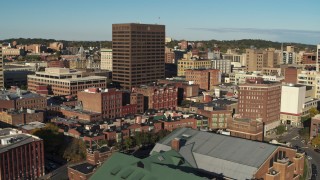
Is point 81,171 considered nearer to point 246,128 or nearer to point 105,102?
point 246,128

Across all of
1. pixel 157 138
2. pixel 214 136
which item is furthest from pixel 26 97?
pixel 214 136

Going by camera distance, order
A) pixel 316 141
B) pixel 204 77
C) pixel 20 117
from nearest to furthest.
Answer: pixel 20 117 < pixel 316 141 < pixel 204 77

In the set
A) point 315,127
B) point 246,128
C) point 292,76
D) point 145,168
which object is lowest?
point 315,127

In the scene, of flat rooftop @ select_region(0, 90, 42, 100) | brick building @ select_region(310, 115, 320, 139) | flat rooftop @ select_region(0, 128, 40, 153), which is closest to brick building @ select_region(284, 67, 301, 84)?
brick building @ select_region(310, 115, 320, 139)

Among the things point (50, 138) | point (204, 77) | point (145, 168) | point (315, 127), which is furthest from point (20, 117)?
point (204, 77)

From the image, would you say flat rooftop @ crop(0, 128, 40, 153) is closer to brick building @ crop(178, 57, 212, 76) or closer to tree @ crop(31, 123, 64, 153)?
tree @ crop(31, 123, 64, 153)

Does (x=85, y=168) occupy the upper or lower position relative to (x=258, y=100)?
lower

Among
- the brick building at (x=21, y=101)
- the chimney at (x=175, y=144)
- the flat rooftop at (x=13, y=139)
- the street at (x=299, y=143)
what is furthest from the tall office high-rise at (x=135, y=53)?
the chimney at (x=175, y=144)

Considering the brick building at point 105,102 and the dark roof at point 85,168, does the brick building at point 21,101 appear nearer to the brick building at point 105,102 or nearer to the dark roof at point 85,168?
the brick building at point 105,102
